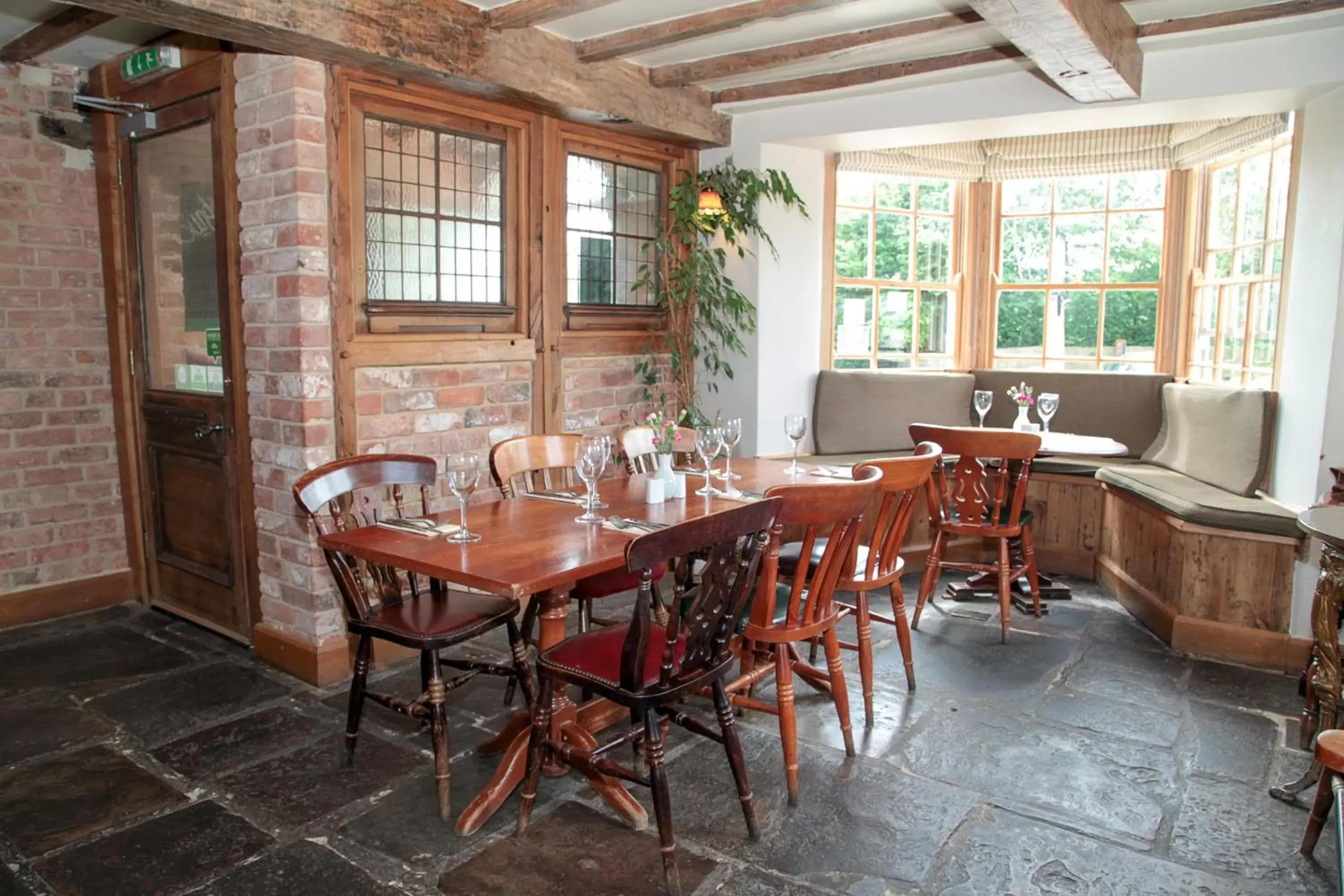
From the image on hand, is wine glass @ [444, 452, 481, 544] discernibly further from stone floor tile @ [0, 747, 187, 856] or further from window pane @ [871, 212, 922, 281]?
window pane @ [871, 212, 922, 281]

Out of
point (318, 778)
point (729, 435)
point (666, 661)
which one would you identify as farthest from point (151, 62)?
point (666, 661)

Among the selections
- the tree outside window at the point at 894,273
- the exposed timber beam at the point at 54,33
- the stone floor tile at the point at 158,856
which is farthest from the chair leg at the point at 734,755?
the tree outside window at the point at 894,273

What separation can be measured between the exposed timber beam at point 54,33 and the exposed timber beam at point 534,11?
4.50 feet

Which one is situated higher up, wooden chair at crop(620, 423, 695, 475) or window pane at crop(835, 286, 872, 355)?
window pane at crop(835, 286, 872, 355)

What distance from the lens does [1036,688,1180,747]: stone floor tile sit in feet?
10.2

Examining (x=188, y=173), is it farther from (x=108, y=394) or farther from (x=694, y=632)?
(x=694, y=632)

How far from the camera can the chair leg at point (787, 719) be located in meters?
2.63

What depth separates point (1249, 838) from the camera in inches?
97.3

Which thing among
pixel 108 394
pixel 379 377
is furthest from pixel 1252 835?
pixel 108 394

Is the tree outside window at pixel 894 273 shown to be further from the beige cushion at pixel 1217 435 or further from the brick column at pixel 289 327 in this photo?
the brick column at pixel 289 327

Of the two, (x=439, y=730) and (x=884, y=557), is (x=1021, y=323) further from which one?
(x=439, y=730)

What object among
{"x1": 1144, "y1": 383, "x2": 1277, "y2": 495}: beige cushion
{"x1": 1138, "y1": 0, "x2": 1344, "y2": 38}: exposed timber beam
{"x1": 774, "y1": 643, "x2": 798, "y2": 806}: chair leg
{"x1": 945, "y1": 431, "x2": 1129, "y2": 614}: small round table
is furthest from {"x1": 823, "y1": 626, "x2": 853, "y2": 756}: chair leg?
{"x1": 1138, "y1": 0, "x2": 1344, "y2": 38}: exposed timber beam

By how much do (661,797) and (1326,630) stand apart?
2.05 m

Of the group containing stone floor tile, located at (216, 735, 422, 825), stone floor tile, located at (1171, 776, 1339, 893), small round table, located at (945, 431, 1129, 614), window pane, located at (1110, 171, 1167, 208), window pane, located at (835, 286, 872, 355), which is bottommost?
stone floor tile, located at (216, 735, 422, 825)
